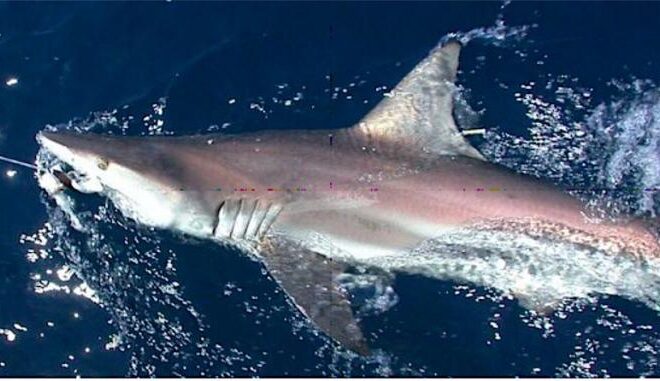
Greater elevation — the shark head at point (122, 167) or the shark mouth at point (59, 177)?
the shark head at point (122, 167)

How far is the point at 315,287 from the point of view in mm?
4570

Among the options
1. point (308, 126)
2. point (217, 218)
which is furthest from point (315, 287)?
point (308, 126)

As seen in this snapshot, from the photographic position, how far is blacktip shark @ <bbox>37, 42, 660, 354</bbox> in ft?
14.7

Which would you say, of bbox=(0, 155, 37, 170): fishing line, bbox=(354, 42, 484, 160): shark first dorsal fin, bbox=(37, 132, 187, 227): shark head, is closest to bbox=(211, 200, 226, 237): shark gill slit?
bbox=(37, 132, 187, 227): shark head

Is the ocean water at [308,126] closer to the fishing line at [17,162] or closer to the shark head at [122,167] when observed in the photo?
the fishing line at [17,162]

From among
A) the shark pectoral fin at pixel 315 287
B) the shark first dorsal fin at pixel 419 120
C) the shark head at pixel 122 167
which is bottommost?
the shark pectoral fin at pixel 315 287

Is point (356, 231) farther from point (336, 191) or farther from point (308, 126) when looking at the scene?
point (308, 126)

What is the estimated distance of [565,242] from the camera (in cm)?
450

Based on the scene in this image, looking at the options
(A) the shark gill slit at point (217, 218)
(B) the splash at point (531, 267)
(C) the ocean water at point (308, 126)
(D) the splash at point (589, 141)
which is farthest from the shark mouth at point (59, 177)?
(D) the splash at point (589, 141)

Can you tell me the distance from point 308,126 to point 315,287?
1.35 m

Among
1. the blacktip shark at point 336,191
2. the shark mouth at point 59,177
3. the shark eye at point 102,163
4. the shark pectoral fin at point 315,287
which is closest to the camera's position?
the shark pectoral fin at point 315,287

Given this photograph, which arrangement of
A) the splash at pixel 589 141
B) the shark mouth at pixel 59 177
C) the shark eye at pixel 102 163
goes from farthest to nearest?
the splash at pixel 589 141 → the shark mouth at pixel 59 177 → the shark eye at pixel 102 163

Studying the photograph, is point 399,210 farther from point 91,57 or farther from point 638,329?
point 91,57

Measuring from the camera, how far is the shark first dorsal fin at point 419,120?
15.4ft
